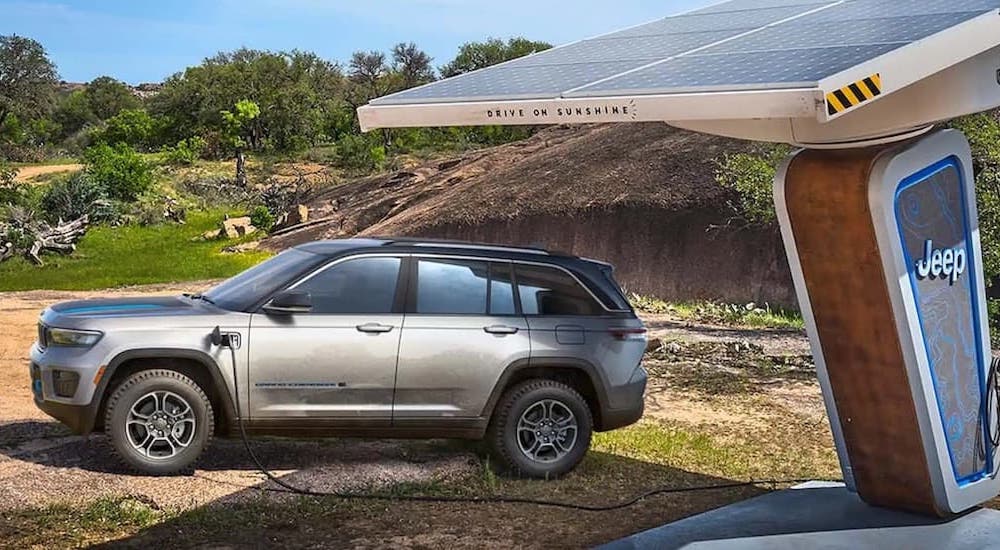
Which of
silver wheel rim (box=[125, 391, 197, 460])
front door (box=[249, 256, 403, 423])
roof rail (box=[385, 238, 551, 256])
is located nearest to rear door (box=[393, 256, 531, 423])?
front door (box=[249, 256, 403, 423])

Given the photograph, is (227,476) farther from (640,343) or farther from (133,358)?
(640,343)

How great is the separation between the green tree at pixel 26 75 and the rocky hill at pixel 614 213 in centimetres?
5117

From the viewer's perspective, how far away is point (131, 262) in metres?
28.3

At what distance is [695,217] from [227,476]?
17803 mm

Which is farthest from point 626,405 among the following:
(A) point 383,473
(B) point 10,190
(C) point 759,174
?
(B) point 10,190

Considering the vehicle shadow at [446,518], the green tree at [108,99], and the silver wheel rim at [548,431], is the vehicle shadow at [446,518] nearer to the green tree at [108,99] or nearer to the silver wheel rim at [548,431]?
the silver wheel rim at [548,431]

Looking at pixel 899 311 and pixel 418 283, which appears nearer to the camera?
pixel 899 311

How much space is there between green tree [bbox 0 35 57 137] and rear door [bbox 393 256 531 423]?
245ft

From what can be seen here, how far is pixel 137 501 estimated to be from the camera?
815 centimetres

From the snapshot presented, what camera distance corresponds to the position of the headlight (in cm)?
857

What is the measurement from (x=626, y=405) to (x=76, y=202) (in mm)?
30305

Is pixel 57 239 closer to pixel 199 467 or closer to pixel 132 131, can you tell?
pixel 199 467

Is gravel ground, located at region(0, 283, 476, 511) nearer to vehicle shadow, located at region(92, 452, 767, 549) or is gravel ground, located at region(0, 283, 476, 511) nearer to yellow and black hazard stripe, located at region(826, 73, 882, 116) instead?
vehicle shadow, located at region(92, 452, 767, 549)

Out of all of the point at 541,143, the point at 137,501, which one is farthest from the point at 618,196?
the point at 137,501
